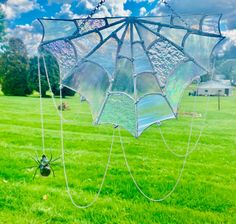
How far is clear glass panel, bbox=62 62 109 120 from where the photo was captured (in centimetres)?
389

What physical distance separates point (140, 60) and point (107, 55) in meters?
0.34

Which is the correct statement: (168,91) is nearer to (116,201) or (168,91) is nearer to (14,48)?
(116,201)

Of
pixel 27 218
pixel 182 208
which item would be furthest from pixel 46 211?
pixel 182 208

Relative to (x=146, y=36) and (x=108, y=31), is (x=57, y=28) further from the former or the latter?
(x=146, y=36)

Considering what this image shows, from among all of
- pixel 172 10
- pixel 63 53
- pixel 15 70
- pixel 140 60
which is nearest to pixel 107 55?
pixel 140 60

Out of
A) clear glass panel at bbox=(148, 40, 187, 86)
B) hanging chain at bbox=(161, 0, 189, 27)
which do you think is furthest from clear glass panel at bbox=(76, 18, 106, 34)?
hanging chain at bbox=(161, 0, 189, 27)

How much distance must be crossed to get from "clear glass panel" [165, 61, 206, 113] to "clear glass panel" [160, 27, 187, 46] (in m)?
0.37

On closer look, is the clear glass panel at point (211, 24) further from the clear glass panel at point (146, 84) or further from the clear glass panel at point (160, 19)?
the clear glass panel at point (146, 84)

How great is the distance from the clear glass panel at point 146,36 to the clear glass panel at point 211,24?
47cm

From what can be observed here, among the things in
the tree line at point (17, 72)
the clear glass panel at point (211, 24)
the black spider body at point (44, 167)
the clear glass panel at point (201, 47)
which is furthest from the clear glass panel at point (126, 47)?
the tree line at point (17, 72)

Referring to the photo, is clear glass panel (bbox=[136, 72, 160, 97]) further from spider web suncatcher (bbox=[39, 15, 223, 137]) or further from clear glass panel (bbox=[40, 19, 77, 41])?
clear glass panel (bbox=[40, 19, 77, 41])

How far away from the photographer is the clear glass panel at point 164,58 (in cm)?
374

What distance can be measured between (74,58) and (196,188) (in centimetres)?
378

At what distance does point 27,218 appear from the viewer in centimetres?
512
